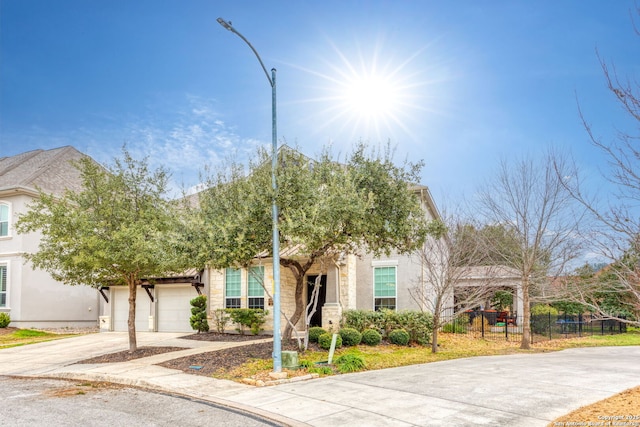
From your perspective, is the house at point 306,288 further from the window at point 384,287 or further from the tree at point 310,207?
the tree at point 310,207

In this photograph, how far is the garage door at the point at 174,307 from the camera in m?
23.5

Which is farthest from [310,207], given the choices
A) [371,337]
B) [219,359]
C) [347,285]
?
[347,285]

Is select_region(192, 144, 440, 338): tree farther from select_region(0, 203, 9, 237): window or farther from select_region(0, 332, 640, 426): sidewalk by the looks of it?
select_region(0, 203, 9, 237): window

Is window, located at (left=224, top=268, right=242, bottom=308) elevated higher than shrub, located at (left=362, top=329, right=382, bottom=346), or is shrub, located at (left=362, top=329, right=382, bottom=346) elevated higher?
window, located at (left=224, top=268, right=242, bottom=308)

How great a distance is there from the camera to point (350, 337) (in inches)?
639

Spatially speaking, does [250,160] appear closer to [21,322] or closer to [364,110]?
[364,110]

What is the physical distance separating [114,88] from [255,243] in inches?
487

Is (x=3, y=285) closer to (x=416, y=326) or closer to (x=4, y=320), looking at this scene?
(x=4, y=320)

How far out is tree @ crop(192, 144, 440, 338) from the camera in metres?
12.0

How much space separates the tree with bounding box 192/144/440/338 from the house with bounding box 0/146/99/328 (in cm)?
1498

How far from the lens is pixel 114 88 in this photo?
827 inches

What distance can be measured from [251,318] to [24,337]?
35.8ft

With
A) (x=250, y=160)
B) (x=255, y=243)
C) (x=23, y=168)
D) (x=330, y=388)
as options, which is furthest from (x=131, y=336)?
(x=23, y=168)

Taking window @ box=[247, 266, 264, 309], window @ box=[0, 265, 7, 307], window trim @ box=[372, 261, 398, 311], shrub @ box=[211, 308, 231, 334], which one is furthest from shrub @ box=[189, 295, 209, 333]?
window @ box=[0, 265, 7, 307]
